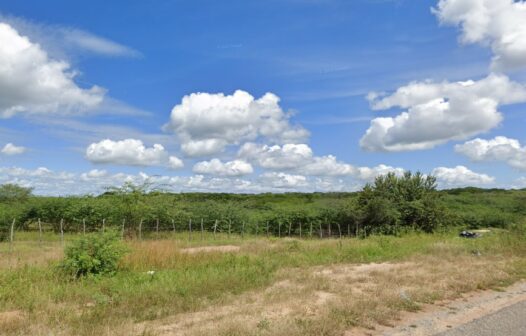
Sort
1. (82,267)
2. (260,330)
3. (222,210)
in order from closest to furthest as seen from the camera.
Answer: (260,330) → (82,267) → (222,210)

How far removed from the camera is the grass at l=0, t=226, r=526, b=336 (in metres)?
6.41

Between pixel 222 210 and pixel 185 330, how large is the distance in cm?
3381

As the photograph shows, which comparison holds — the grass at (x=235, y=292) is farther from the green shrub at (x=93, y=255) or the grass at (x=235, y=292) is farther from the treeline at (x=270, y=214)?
the treeline at (x=270, y=214)

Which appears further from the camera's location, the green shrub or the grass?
the green shrub

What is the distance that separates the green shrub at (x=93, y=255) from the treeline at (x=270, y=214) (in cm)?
1722

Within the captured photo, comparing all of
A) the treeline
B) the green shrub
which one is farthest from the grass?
the treeline

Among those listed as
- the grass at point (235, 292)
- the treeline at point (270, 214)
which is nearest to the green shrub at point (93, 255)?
the grass at point (235, 292)

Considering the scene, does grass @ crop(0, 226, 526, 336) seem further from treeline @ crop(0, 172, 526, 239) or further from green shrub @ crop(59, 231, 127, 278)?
treeline @ crop(0, 172, 526, 239)

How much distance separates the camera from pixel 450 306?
8016 mm

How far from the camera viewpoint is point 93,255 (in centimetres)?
1080

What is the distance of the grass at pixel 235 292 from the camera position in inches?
252

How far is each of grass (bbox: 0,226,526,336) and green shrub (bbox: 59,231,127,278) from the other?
0.37 m

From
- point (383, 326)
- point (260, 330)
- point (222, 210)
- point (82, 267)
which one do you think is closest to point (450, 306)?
point (383, 326)

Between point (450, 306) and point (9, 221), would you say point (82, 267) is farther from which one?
point (9, 221)
